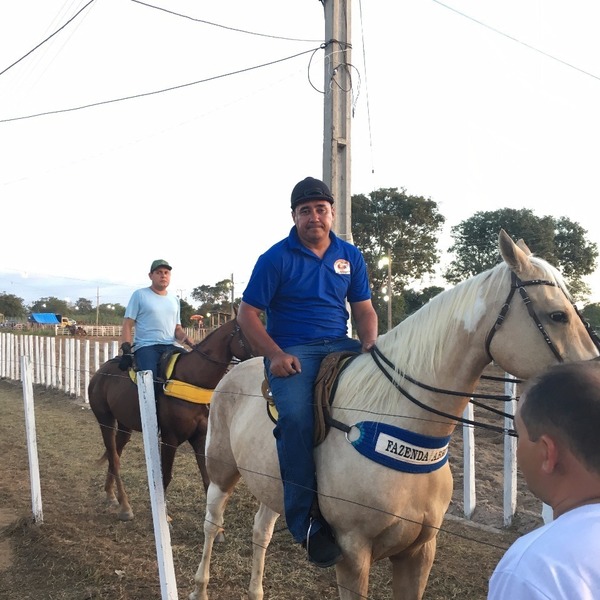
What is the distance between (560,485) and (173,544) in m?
4.51

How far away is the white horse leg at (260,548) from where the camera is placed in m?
3.63

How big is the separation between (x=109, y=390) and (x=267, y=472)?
3668mm

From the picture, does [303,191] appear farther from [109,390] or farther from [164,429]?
[109,390]

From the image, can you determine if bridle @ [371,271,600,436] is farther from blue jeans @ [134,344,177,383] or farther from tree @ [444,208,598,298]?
tree @ [444,208,598,298]

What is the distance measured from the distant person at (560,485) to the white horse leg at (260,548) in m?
3.04

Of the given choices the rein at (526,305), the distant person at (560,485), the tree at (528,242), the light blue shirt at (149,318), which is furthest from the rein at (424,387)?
the tree at (528,242)

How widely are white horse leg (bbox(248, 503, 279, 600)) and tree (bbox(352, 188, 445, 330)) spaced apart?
29.6 meters

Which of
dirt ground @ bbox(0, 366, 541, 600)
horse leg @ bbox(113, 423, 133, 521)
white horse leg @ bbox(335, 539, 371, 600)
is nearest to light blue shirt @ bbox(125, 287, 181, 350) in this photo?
horse leg @ bbox(113, 423, 133, 521)

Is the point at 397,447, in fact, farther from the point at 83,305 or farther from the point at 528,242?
the point at 83,305

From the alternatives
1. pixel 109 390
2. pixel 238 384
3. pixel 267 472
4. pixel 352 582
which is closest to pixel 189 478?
pixel 109 390

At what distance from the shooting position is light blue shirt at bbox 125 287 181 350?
18.4ft

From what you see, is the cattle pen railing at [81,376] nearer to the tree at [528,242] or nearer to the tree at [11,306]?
the tree at [528,242]

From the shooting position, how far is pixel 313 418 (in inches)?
100

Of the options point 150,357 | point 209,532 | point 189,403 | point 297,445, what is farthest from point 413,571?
point 150,357
